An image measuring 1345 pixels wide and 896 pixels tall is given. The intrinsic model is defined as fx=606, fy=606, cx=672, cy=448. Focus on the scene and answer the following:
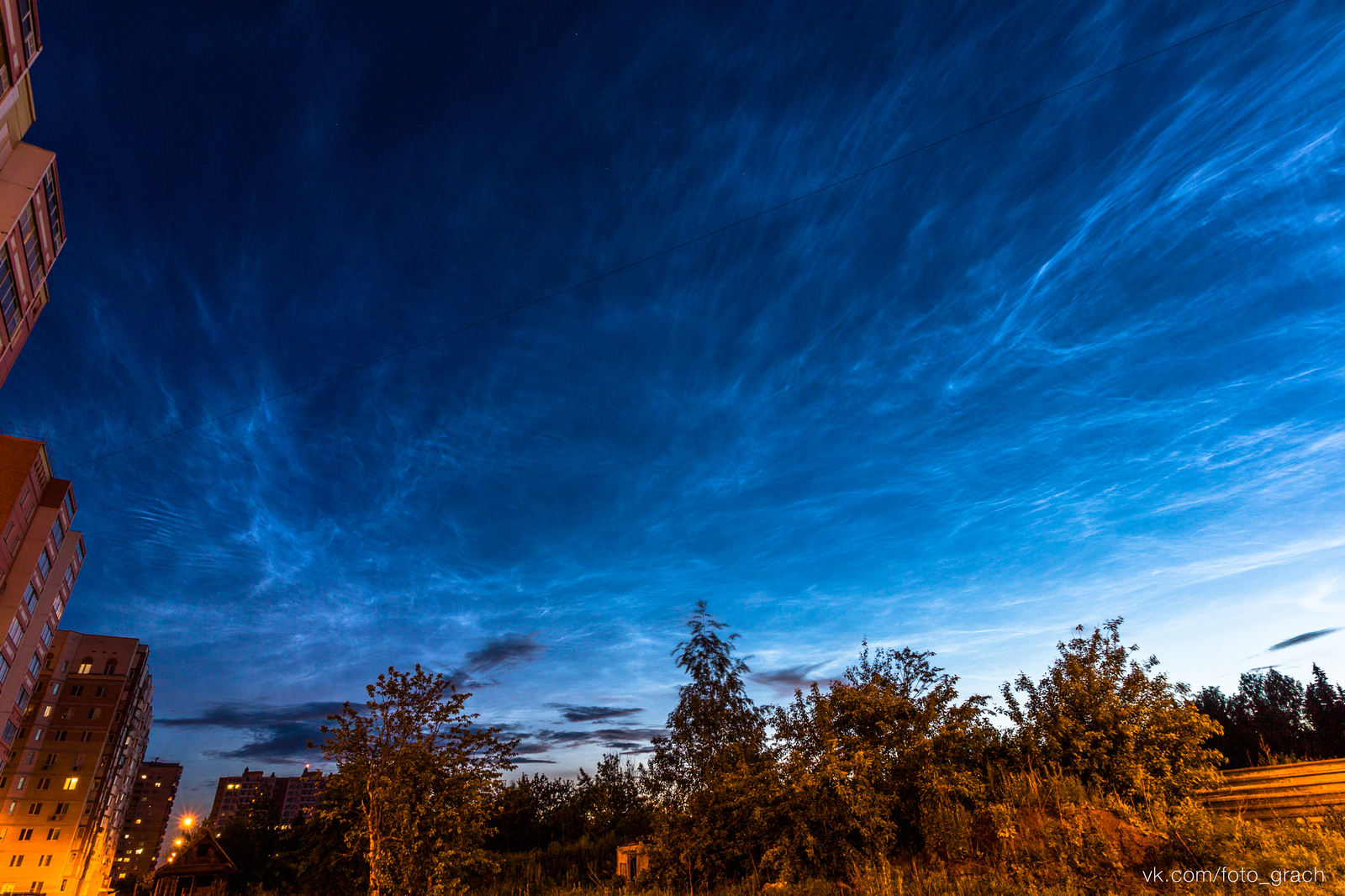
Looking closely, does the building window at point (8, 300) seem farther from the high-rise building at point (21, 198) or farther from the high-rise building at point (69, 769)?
the high-rise building at point (69, 769)

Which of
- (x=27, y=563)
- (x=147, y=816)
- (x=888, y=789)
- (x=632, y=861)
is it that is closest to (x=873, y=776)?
(x=888, y=789)

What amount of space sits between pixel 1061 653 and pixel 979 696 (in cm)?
222

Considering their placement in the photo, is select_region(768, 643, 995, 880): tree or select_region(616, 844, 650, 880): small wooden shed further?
select_region(616, 844, 650, 880): small wooden shed

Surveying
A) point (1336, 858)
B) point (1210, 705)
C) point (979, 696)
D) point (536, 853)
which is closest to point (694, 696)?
point (536, 853)

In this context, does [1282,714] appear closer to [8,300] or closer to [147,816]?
[8,300]

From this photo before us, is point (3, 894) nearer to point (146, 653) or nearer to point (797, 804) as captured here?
point (146, 653)

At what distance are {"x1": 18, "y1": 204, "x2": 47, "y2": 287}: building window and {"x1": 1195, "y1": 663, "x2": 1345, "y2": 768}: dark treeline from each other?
Answer: 6949 cm

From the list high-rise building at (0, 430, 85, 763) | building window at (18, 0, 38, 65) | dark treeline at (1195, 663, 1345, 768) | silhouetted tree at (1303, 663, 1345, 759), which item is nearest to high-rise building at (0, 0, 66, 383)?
building window at (18, 0, 38, 65)

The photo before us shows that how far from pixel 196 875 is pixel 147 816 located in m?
193

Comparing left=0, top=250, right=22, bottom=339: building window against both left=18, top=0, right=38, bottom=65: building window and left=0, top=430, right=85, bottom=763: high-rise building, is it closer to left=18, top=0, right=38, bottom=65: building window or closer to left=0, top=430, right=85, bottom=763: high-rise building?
left=18, top=0, right=38, bottom=65: building window

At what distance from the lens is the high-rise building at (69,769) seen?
6700 cm

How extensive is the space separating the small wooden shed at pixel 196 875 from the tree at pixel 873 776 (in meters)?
41.9

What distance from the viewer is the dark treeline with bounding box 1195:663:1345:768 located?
144ft

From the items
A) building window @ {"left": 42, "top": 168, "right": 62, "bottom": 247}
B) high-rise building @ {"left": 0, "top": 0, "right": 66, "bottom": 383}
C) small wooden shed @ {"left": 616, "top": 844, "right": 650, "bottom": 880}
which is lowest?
small wooden shed @ {"left": 616, "top": 844, "right": 650, "bottom": 880}
